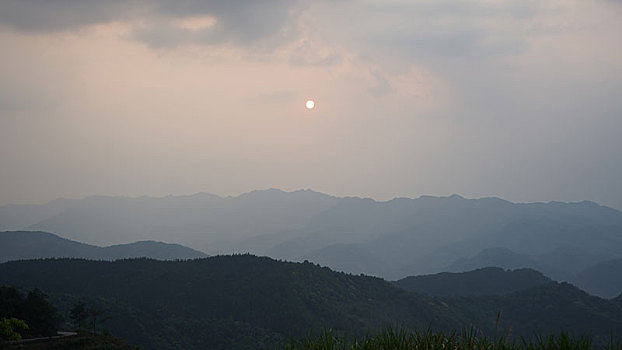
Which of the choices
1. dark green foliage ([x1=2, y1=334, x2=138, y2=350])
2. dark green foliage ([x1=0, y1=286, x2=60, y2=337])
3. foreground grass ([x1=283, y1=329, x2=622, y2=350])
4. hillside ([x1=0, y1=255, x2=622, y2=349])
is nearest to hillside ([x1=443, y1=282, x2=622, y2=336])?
hillside ([x1=0, y1=255, x2=622, y2=349])

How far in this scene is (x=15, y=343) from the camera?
174 ft

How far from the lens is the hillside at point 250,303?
12069cm

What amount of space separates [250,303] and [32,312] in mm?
85800

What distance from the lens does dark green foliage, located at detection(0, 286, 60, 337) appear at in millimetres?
63812

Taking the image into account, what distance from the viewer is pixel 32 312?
6500 centimetres

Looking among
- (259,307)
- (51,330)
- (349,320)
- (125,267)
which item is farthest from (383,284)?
(51,330)

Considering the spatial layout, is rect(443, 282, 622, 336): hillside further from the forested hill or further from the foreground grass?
the foreground grass

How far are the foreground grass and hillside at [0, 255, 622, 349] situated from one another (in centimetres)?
10369

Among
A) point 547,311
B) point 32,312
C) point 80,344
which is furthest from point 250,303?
point 547,311

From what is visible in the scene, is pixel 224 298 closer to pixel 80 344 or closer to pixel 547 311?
pixel 80 344

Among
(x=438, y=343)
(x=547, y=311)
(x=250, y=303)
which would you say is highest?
(x=438, y=343)

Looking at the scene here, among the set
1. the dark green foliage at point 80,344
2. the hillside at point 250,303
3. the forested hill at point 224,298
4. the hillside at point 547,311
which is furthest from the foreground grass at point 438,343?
the hillside at point 547,311

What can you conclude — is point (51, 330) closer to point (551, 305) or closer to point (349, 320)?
point (349, 320)

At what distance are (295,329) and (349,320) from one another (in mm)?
17747
